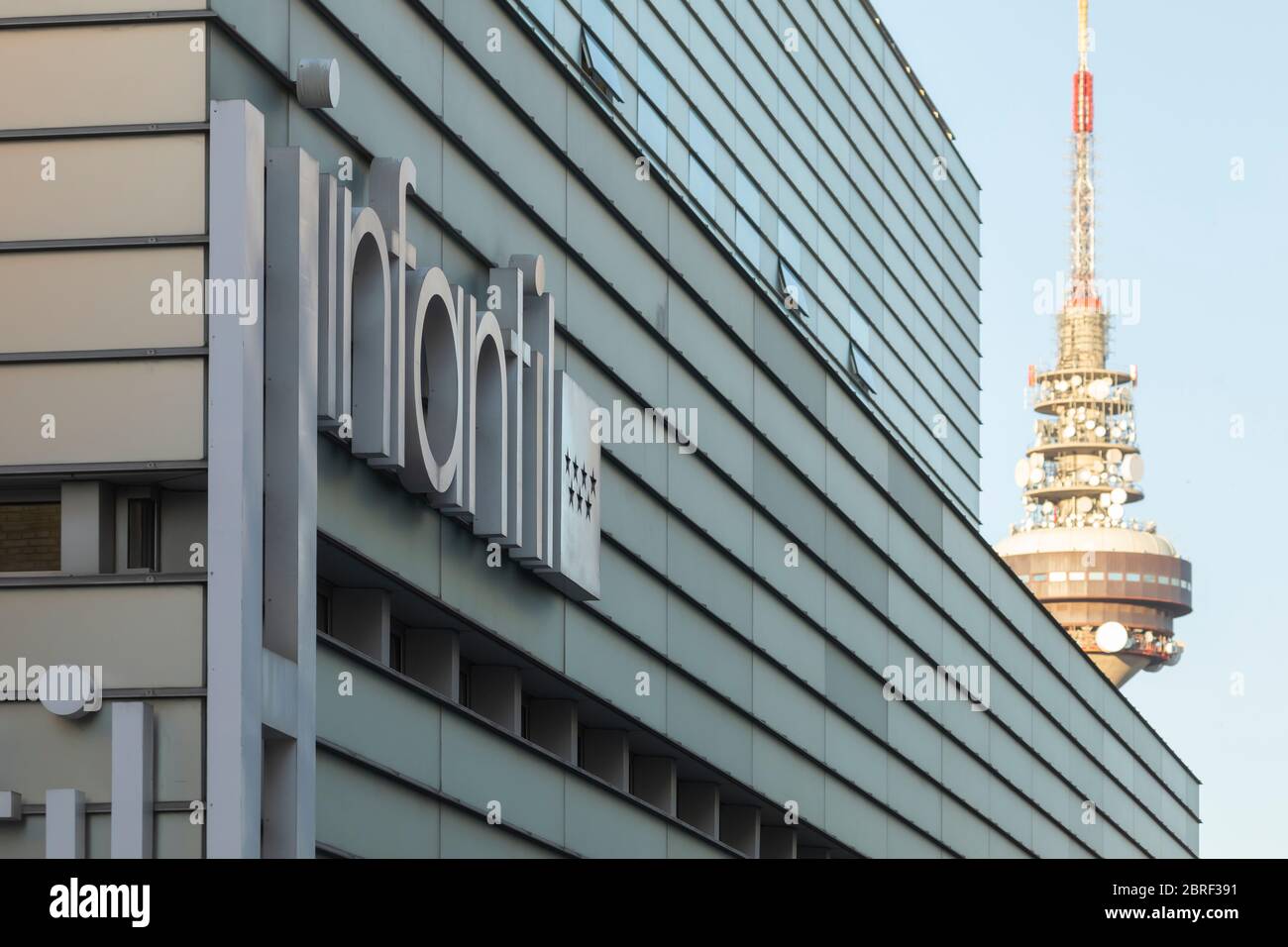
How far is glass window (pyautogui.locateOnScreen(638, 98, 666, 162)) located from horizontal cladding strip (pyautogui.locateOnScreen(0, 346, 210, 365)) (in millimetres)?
20731

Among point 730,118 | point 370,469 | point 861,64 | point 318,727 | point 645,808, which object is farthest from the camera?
point 861,64

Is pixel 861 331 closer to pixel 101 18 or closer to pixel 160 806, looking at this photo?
pixel 101 18

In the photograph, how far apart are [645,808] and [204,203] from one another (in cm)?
A: 1435

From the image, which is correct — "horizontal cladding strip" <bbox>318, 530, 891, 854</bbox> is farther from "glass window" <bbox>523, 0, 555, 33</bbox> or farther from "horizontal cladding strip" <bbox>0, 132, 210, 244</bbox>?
"glass window" <bbox>523, 0, 555, 33</bbox>

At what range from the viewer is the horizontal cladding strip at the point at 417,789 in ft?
69.7

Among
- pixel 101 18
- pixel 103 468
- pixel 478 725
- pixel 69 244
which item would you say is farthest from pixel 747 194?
pixel 103 468

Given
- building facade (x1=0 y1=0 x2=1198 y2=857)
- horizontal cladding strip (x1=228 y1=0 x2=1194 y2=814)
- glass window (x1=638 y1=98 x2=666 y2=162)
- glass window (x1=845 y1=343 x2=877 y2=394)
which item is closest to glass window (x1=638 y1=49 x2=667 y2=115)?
building facade (x1=0 y1=0 x2=1198 y2=857)

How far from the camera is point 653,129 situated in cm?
4038

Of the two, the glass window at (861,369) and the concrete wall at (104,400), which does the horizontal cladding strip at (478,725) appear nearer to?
the concrete wall at (104,400)

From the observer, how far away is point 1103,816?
2484 inches

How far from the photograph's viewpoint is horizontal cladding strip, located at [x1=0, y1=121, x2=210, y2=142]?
19.5 meters

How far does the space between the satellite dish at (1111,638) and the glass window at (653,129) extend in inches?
5849
